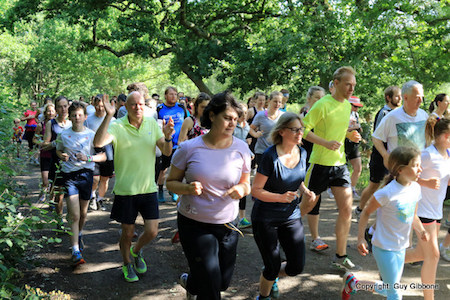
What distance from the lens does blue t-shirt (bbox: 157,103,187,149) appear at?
826cm

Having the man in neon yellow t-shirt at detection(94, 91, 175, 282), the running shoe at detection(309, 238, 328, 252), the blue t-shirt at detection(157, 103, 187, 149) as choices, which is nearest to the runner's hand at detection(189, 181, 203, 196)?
the man in neon yellow t-shirt at detection(94, 91, 175, 282)

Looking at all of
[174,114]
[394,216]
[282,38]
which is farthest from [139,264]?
[282,38]

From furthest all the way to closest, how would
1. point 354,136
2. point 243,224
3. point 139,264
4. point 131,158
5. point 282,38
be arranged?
point 282,38 → point 243,224 → point 354,136 → point 139,264 → point 131,158

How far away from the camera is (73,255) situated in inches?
209

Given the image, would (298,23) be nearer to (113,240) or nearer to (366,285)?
(113,240)

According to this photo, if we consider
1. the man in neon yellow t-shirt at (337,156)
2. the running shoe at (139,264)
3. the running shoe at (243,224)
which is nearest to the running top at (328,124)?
the man in neon yellow t-shirt at (337,156)

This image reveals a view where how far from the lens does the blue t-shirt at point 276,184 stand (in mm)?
4020

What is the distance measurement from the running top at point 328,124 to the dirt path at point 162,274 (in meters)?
1.41

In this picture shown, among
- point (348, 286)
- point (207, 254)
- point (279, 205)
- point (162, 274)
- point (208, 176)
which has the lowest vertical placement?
point (162, 274)

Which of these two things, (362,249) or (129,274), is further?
(129,274)

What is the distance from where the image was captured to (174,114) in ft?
27.3

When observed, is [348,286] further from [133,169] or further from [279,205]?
[133,169]

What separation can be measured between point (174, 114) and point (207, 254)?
205 inches

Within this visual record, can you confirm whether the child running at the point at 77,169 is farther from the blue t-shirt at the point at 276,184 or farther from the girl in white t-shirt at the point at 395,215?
the girl in white t-shirt at the point at 395,215
